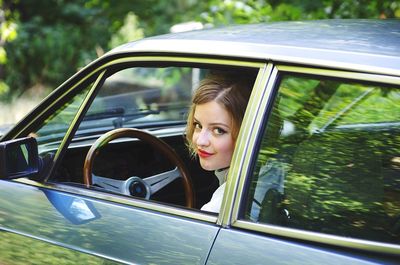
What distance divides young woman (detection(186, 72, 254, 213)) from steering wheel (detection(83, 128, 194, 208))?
37 cm

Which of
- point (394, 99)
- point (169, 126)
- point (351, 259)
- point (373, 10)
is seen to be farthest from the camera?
point (373, 10)

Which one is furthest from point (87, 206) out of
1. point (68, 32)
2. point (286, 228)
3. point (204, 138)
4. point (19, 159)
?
point (68, 32)

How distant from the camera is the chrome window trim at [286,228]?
1.87 metres

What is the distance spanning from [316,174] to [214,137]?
563 mm

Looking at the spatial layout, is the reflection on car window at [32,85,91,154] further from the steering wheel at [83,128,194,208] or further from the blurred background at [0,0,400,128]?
the blurred background at [0,0,400,128]

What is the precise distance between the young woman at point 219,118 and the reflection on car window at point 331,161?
1.23 ft

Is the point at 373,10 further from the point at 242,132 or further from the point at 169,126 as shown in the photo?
the point at 242,132

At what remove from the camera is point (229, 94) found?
8.61 ft

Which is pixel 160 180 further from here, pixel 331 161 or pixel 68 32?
pixel 68 32

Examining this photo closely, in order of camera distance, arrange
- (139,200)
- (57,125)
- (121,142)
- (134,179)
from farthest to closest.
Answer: (121,142) → (134,179) → (57,125) → (139,200)

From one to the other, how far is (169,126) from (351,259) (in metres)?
2.21

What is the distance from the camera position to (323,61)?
2.08 m

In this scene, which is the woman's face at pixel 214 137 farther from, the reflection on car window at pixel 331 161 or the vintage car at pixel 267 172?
the reflection on car window at pixel 331 161

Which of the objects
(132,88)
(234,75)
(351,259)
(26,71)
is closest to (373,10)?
(234,75)
